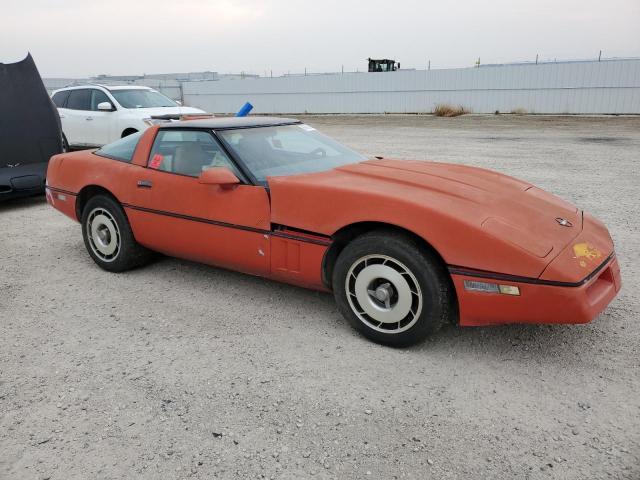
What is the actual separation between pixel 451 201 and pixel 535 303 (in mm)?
722

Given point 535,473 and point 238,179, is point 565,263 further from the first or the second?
point 238,179

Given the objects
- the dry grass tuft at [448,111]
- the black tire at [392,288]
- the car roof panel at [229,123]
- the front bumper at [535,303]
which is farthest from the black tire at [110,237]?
the dry grass tuft at [448,111]

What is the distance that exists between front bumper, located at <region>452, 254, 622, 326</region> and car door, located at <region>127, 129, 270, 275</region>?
1.35m

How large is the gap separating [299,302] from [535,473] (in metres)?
2.03

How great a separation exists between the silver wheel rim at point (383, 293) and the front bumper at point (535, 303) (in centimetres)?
27

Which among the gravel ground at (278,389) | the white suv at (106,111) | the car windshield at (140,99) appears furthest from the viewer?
the car windshield at (140,99)

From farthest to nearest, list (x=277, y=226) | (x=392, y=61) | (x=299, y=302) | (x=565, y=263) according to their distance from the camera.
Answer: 1. (x=392, y=61)
2. (x=299, y=302)
3. (x=277, y=226)
4. (x=565, y=263)

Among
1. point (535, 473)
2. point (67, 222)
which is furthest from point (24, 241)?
point (535, 473)

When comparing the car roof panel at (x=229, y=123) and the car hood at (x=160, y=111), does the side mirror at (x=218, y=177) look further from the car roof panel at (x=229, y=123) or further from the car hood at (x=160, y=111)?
the car hood at (x=160, y=111)

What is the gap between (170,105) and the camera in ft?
35.6

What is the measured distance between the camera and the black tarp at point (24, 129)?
264 inches

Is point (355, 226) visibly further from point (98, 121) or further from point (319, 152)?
point (98, 121)

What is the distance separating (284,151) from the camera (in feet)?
12.7

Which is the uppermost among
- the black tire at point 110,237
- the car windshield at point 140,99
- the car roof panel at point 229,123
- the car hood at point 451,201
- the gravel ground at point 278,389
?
the car windshield at point 140,99
